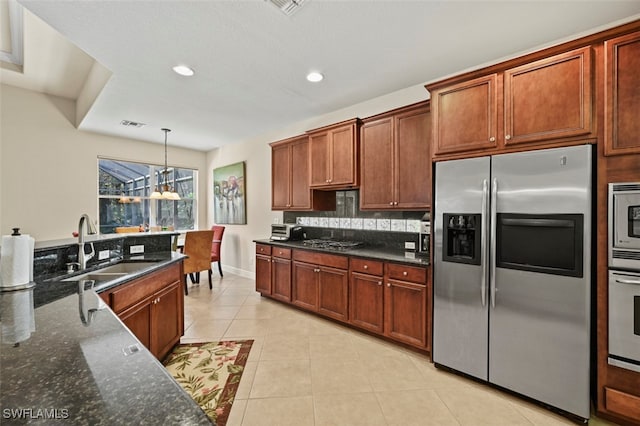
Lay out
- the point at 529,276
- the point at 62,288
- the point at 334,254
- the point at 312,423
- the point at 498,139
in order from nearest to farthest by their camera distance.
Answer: the point at 62,288 → the point at 312,423 → the point at 529,276 → the point at 498,139 → the point at 334,254

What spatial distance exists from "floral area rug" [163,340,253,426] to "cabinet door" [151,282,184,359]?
6.6 inches

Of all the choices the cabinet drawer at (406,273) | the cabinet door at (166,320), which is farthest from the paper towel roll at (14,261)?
the cabinet drawer at (406,273)

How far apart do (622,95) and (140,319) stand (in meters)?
3.60

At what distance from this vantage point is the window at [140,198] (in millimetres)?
5188

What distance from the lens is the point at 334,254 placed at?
3201mm

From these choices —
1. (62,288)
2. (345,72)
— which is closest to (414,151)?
(345,72)

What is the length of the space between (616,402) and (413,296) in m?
1.36

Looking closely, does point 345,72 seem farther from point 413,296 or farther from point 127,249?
point 127,249

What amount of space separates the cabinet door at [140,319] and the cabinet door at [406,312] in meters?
2.12

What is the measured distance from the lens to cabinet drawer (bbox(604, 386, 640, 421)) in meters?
1.63

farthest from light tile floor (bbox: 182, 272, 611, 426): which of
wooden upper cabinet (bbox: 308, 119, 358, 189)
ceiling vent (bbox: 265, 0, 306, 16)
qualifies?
ceiling vent (bbox: 265, 0, 306, 16)

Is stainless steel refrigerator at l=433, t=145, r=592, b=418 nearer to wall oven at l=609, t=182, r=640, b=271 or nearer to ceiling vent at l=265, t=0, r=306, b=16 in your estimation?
wall oven at l=609, t=182, r=640, b=271

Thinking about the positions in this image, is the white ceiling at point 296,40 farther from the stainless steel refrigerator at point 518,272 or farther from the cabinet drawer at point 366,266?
the cabinet drawer at point 366,266

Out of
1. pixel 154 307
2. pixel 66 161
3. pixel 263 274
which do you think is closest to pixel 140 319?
pixel 154 307
